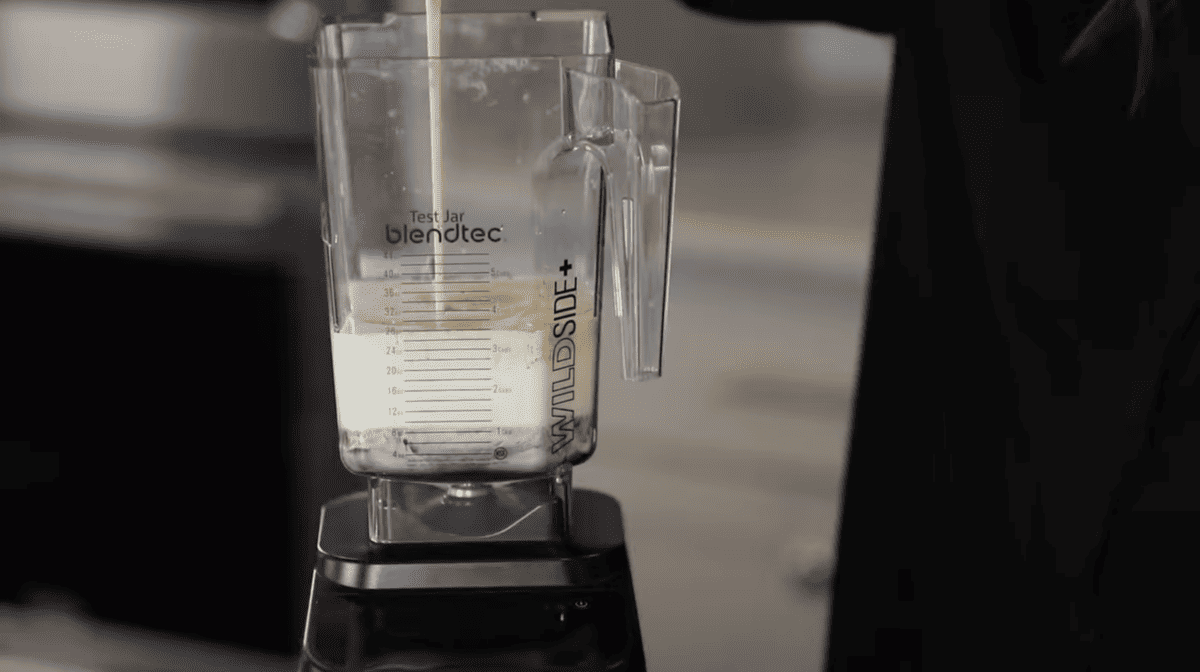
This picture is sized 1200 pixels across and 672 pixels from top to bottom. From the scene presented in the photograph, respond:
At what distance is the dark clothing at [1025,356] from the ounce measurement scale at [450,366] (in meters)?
0.29

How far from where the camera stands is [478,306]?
1.88 feet

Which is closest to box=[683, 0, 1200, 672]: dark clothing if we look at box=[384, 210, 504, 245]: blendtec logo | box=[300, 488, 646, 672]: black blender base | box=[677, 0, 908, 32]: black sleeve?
box=[677, 0, 908, 32]: black sleeve

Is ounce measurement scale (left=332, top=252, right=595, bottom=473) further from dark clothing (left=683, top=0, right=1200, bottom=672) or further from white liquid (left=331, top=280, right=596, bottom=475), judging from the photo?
dark clothing (left=683, top=0, right=1200, bottom=672)

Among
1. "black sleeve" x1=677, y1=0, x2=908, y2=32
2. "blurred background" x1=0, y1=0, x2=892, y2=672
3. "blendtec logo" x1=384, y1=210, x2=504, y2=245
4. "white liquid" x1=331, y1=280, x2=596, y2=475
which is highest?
"black sleeve" x1=677, y1=0, x2=908, y2=32

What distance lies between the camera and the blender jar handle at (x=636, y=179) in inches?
22.4

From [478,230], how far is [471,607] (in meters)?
0.21

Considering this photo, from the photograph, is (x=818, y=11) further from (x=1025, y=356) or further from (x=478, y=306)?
(x=478, y=306)

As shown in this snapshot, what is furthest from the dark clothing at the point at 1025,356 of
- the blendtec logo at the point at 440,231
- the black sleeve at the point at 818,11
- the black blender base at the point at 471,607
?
the blendtec logo at the point at 440,231

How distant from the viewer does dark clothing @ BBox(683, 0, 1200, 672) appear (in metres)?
0.82

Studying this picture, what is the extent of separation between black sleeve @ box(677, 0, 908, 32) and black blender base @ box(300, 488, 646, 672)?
0.53m

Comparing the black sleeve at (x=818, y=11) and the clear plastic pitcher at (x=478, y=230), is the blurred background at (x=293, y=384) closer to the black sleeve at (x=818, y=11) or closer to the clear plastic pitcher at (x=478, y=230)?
the clear plastic pitcher at (x=478, y=230)

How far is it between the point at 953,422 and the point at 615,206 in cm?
50

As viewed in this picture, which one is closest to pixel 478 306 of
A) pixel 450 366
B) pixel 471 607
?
pixel 450 366

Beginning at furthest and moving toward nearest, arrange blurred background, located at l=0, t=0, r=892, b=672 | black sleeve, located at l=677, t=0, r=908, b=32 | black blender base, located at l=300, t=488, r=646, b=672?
black sleeve, located at l=677, t=0, r=908, b=32, blurred background, located at l=0, t=0, r=892, b=672, black blender base, located at l=300, t=488, r=646, b=672
